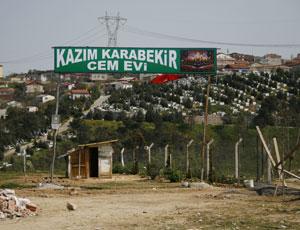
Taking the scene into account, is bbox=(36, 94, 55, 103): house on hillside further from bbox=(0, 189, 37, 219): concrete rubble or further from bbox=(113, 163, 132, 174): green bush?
bbox=(0, 189, 37, 219): concrete rubble

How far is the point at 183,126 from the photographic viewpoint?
56219 millimetres

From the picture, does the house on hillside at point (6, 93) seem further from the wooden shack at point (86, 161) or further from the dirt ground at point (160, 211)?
the dirt ground at point (160, 211)

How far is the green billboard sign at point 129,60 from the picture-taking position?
21078 millimetres

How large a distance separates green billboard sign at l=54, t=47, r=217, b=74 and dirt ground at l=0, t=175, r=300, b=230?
589 cm

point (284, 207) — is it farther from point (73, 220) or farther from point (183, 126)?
point (183, 126)

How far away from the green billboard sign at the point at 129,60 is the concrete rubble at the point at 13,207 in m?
9.60

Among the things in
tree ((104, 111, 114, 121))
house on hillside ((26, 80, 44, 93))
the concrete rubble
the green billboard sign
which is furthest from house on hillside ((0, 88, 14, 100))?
the concrete rubble

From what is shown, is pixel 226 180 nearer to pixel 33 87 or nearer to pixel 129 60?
pixel 129 60

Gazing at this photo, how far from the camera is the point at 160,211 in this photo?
1297 centimetres

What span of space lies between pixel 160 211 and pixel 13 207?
3715 millimetres

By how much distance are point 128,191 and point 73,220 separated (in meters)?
6.80

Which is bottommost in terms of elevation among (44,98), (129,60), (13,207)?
(13,207)

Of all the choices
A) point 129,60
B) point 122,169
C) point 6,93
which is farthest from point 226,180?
point 6,93

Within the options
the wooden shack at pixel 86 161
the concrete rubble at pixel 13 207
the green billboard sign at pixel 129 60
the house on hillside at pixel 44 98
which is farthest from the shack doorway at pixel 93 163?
the house on hillside at pixel 44 98
